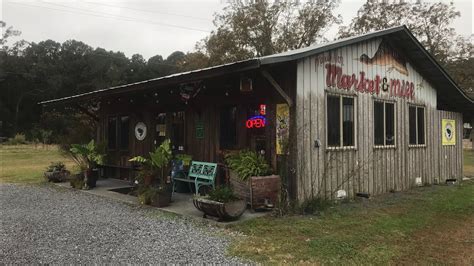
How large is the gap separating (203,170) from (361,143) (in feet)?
11.9

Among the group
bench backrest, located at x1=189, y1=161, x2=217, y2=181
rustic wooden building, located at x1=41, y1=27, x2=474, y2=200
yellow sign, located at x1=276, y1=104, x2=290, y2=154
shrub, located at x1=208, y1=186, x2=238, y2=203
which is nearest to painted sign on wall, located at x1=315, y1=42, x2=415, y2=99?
rustic wooden building, located at x1=41, y1=27, x2=474, y2=200

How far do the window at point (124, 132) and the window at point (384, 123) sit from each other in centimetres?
717

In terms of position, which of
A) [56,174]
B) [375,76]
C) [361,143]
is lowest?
[56,174]

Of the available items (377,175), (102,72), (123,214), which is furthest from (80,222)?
(102,72)

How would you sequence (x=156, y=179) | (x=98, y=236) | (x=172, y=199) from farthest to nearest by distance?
(x=172, y=199), (x=156, y=179), (x=98, y=236)

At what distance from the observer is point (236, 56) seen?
93.0 feet

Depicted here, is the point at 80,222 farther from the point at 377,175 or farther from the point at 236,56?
the point at 236,56

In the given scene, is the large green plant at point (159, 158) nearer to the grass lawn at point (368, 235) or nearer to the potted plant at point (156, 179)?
the potted plant at point (156, 179)

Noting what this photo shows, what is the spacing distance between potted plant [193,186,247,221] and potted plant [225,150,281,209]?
66 cm

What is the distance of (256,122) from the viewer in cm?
764

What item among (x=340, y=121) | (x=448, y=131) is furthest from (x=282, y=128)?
(x=448, y=131)

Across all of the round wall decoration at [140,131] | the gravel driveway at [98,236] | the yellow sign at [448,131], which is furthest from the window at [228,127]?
the yellow sign at [448,131]

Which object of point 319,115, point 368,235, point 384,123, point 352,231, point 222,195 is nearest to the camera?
point 368,235

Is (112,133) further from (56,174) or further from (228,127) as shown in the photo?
(228,127)
